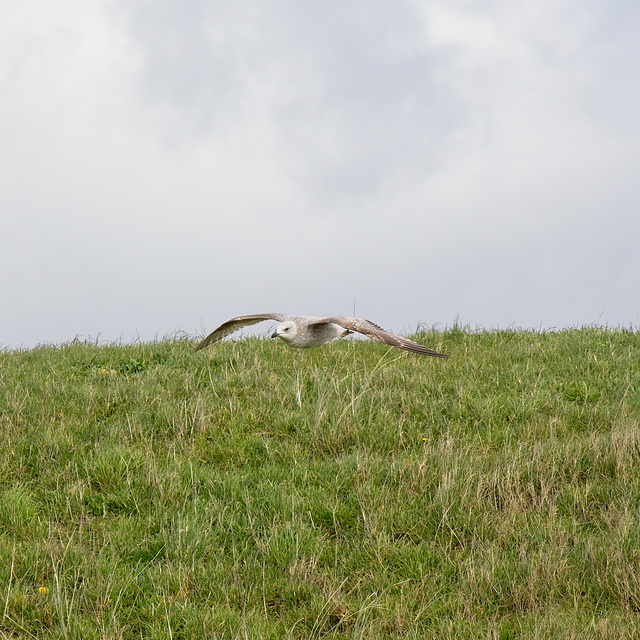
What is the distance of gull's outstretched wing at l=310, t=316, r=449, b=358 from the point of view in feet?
22.1

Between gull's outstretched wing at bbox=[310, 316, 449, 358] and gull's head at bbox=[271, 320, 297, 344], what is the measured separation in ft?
2.92

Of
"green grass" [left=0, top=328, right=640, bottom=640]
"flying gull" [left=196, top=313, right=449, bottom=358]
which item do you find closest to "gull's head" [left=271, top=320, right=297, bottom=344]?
"flying gull" [left=196, top=313, right=449, bottom=358]

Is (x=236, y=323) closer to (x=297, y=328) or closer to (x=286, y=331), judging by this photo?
(x=286, y=331)

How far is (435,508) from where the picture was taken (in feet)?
21.0

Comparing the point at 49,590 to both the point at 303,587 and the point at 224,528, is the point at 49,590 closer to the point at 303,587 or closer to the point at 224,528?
the point at 224,528

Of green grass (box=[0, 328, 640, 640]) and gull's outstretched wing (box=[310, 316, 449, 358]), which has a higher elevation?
gull's outstretched wing (box=[310, 316, 449, 358])

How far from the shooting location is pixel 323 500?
658cm

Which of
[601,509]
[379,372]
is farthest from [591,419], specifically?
[379,372]

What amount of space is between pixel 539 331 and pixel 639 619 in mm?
7473

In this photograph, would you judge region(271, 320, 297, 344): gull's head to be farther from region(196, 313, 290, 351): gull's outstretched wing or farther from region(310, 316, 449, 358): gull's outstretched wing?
region(310, 316, 449, 358): gull's outstretched wing

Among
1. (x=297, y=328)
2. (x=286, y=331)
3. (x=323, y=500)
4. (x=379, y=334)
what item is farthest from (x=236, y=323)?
(x=323, y=500)

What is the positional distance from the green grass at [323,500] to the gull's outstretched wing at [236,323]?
1.60ft

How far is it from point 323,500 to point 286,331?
2745mm

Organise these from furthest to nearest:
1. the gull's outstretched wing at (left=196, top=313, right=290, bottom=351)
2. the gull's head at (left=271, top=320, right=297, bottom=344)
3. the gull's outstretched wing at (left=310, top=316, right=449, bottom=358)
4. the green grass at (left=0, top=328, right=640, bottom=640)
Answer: the gull's outstretched wing at (left=196, top=313, right=290, bottom=351), the gull's head at (left=271, top=320, right=297, bottom=344), the gull's outstretched wing at (left=310, top=316, right=449, bottom=358), the green grass at (left=0, top=328, right=640, bottom=640)
